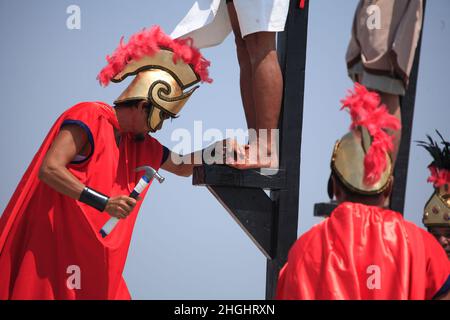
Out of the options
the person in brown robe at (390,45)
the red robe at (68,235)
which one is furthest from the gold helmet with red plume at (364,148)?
the red robe at (68,235)

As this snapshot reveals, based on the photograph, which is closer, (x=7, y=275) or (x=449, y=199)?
(x=7, y=275)

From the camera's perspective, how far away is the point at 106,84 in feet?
11.6

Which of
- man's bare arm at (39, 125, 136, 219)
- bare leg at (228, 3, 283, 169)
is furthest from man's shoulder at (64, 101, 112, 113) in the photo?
bare leg at (228, 3, 283, 169)

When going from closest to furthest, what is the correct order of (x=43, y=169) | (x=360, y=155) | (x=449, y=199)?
(x=360, y=155) → (x=43, y=169) → (x=449, y=199)

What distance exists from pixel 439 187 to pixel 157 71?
83.9 inches

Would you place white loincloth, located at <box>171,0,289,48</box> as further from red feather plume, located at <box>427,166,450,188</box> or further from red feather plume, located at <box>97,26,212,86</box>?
red feather plume, located at <box>427,166,450,188</box>

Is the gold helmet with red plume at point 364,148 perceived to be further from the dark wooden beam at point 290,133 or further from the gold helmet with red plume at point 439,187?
the gold helmet with red plume at point 439,187
